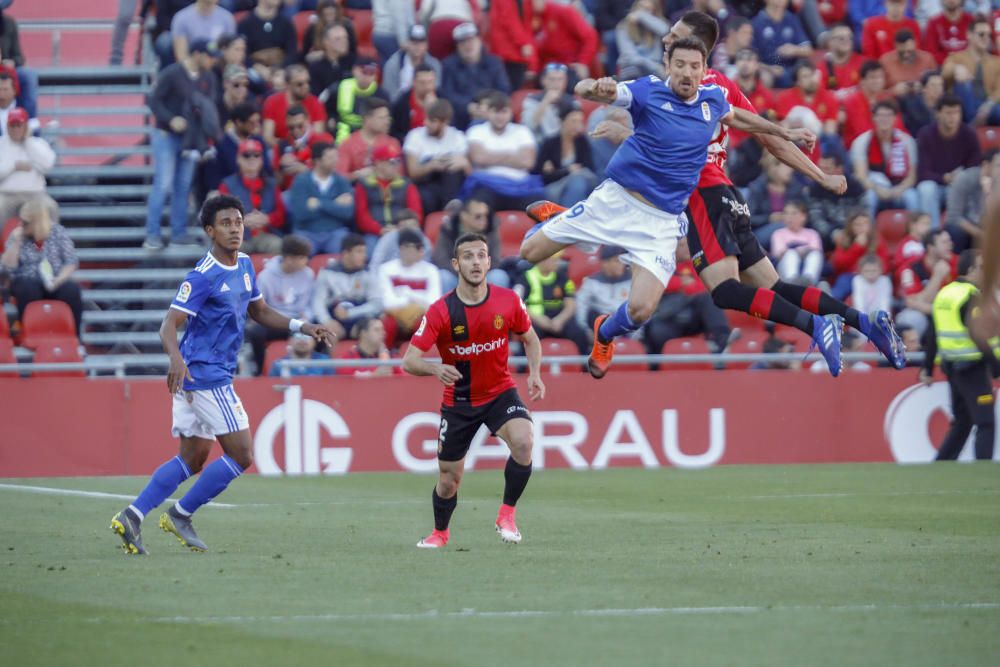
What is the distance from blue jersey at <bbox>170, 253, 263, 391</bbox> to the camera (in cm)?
1023

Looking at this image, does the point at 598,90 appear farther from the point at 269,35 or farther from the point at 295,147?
the point at 269,35

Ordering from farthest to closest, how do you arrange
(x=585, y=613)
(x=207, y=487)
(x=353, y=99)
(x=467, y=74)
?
(x=467, y=74)
(x=353, y=99)
(x=207, y=487)
(x=585, y=613)

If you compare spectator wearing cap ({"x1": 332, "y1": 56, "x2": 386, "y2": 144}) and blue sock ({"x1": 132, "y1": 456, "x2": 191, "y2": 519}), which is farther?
spectator wearing cap ({"x1": 332, "y1": 56, "x2": 386, "y2": 144})

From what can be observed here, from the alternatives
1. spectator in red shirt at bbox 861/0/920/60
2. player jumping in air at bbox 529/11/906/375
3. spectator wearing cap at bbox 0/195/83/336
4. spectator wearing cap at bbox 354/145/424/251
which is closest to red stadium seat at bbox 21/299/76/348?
spectator wearing cap at bbox 0/195/83/336

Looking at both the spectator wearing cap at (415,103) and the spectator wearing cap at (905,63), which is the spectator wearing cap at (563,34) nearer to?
the spectator wearing cap at (415,103)

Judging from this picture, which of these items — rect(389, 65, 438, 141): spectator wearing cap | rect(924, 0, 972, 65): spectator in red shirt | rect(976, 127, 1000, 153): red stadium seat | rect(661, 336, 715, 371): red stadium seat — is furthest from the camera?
rect(924, 0, 972, 65): spectator in red shirt

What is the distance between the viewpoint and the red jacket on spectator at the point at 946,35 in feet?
74.0

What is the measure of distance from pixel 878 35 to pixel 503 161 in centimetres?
633

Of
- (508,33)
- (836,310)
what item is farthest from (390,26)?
(836,310)

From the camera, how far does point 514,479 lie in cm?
1062

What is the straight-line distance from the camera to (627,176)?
11211 mm

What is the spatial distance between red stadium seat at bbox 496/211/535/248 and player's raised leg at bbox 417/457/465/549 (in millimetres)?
8960

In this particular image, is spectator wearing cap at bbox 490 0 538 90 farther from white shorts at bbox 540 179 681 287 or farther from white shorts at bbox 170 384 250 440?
white shorts at bbox 170 384 250 440

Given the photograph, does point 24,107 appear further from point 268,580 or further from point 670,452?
point 268,580
